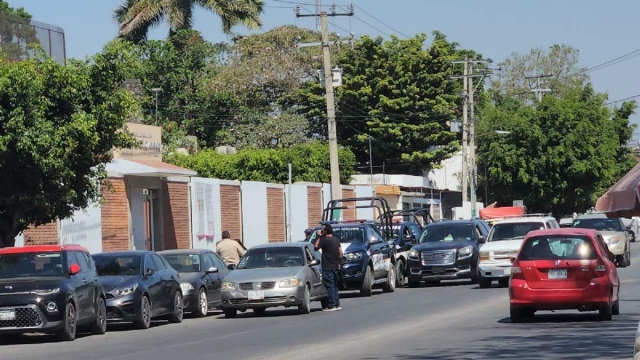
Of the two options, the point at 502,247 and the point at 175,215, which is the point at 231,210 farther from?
the point at 502,247

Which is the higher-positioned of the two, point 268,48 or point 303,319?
point 268,48

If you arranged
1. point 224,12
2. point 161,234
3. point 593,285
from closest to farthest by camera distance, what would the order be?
point 593,285 → point 161,234 → point 224,12

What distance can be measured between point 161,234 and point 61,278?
17666 millimetres

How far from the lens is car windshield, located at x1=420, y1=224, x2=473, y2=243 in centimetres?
3531

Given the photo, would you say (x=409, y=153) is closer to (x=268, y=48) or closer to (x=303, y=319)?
(x=268, y=48)

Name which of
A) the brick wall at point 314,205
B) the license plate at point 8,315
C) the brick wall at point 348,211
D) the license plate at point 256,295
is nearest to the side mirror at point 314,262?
the license plate at point 256,295

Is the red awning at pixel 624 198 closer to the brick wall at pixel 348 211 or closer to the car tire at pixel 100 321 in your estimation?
the car tire at pixel 100 321

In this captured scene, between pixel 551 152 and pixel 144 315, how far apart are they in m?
57.0

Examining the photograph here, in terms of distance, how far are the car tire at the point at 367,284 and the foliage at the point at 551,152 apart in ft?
156

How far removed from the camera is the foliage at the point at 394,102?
73.7 metres

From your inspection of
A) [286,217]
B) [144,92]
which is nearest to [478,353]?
[286,217]

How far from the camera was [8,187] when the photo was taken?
24.2 m

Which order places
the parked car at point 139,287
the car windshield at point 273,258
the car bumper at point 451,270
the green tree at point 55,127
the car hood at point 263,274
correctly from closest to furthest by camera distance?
the parked car at point 139,287
the green tree at point 55,127
the car hood at point 263,274
the car windshield at point 273,258
the car bumper at point 451,270

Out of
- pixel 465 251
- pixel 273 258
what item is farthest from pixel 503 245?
pixel 273 258
